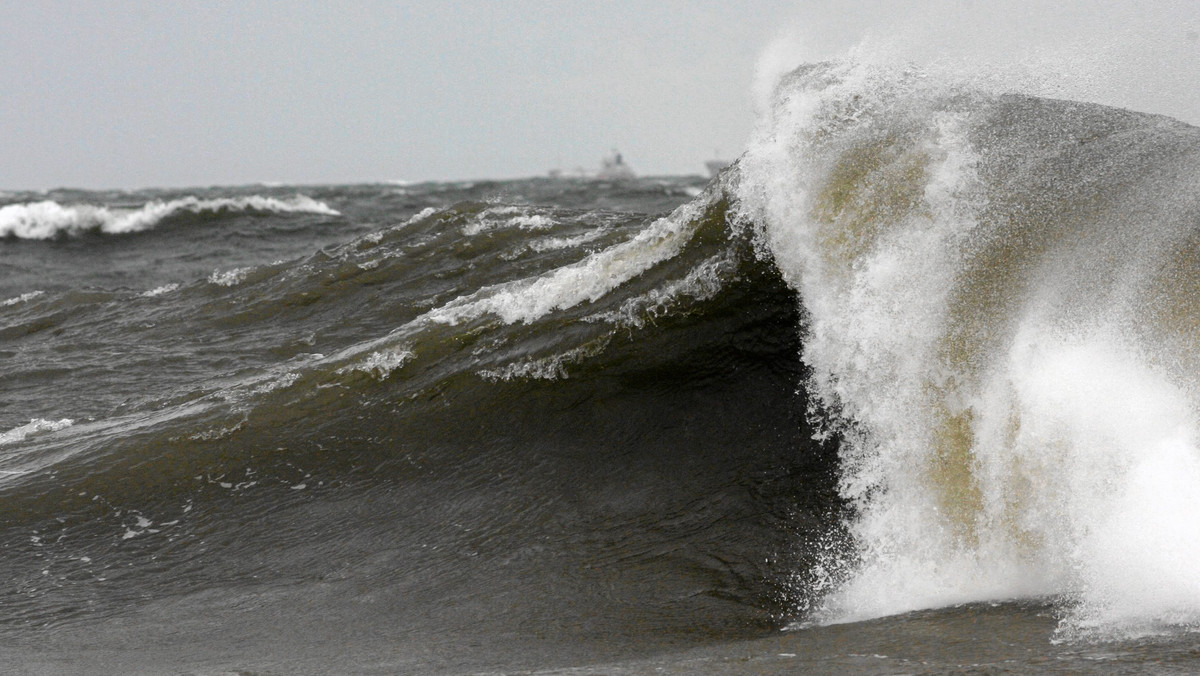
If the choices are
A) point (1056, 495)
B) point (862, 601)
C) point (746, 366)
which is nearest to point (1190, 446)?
point (1056, 495)

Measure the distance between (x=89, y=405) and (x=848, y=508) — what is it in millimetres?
5543

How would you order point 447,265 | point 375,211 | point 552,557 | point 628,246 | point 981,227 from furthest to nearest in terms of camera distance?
point 375,211 → point 447,265 → point 628,246 → point 981,227 → point 552,557

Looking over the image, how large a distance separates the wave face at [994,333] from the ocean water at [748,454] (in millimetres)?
14

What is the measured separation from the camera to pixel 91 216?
67.4 ft

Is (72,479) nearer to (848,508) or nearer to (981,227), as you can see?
(848,508)

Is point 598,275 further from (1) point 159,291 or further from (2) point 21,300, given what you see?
(2) point 21,300

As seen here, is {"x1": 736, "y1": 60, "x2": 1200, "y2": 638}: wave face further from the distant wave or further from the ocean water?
the distant wave

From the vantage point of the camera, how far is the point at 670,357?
562cm

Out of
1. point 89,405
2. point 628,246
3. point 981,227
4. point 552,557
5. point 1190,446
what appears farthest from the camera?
point 89,405

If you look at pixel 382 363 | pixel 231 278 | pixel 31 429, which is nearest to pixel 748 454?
pixel 382 363

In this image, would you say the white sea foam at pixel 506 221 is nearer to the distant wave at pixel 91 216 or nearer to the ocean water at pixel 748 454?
the ocean water at pixel 748 454

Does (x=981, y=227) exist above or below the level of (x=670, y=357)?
above

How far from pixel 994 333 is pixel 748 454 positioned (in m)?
1.35

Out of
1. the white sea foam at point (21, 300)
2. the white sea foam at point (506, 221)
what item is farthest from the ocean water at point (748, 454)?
the white sea foam at point (21, 300)
